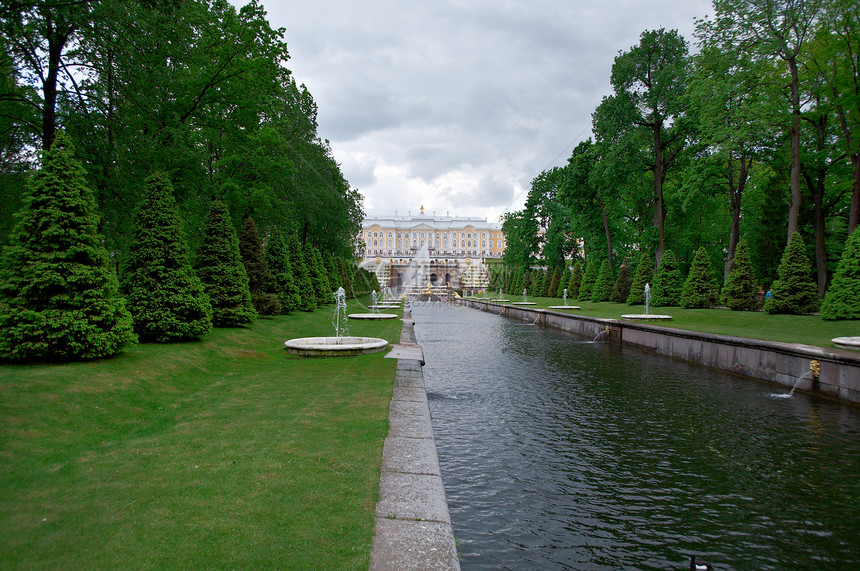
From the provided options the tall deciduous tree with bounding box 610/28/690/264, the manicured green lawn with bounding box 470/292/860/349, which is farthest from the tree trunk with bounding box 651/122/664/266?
the manicured green lawn with bounding box 470/292/860/349

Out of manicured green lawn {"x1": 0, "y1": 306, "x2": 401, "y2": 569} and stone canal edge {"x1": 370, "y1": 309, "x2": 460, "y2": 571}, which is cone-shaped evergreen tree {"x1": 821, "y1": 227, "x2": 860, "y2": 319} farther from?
stone canal edge {"x1": 370, "y1": 309, "x2": 460, "y2": 571}

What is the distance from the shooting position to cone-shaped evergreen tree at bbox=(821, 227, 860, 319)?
41.0 ft

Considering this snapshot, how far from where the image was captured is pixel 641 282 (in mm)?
25547

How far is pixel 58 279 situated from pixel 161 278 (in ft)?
10.2

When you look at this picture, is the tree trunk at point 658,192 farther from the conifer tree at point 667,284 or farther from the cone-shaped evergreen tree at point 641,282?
the conifer tree at point 667,284

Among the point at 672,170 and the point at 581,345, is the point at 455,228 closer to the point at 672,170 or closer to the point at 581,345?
the point at 672,170

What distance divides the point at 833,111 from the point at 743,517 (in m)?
25.0

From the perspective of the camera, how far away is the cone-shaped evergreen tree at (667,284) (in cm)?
2341

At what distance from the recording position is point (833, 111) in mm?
21141

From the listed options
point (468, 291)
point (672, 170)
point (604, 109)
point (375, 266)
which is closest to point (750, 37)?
point (604, 109)

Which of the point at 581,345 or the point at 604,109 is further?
the point at 604,109

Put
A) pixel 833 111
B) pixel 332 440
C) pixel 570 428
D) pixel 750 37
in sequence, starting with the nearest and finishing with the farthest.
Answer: pixel 332 440 < pixel 570 428 < pixel 750 37 < pixel 833 111

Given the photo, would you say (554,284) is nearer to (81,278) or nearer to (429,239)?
(81,278)

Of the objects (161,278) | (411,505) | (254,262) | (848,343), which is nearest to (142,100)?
(161,278)
